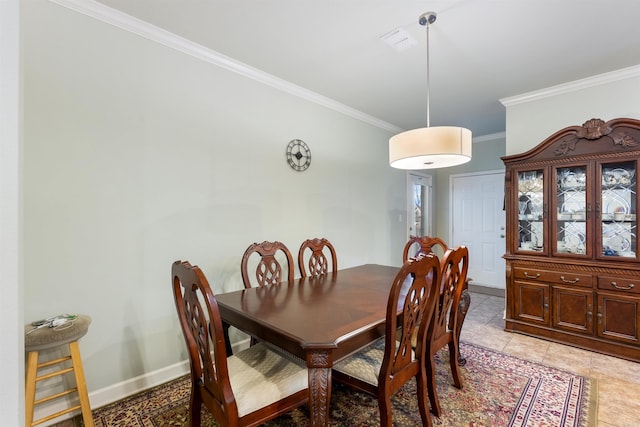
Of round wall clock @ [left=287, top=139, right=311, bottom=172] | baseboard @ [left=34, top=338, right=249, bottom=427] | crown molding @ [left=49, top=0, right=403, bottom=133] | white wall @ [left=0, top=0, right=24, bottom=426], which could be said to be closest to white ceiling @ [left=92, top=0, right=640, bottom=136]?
crown molding @ [left=49, top=0, right=403, bottom=133]

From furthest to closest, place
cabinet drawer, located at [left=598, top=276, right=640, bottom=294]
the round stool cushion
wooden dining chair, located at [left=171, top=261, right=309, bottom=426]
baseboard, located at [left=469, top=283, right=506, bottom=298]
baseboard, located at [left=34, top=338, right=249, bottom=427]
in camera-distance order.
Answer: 1. baseboard, located at [left=469, top=283, right=506, bottom=298]
2. cabinet drawer, located at [left=598, top=276, right=640, bottom=294]
3. baseboard, located at [left=34, top=338, right=249, bottom=427]
4. the round stool cushion
5. wooden dining chair, located at [left=171, top=261, right=309, bottom=426]

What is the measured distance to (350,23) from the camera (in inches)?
A: 80.4

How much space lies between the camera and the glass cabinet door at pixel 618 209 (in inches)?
99.2

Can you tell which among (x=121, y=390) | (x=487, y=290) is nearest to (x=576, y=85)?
(x=487, y=290)

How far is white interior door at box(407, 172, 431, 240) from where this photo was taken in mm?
4793

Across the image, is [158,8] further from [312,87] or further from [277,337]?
[277,337]

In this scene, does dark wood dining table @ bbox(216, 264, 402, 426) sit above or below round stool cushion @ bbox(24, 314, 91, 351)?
above

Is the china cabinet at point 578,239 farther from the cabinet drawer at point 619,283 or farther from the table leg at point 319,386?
the table leg at point 319,386

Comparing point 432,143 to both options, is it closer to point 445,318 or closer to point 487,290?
point 445,318

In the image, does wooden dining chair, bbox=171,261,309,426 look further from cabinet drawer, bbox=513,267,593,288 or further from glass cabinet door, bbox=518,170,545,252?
glass cabinet door, bbox=518,170,545,252

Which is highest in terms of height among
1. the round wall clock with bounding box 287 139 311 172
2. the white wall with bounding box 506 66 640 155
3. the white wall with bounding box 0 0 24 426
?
the white wall with bounding box 506 66 640 155

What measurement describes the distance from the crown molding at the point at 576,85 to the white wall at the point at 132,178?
261 centimetres

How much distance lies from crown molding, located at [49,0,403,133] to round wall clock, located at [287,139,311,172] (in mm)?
525

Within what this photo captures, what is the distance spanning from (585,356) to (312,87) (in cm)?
363
